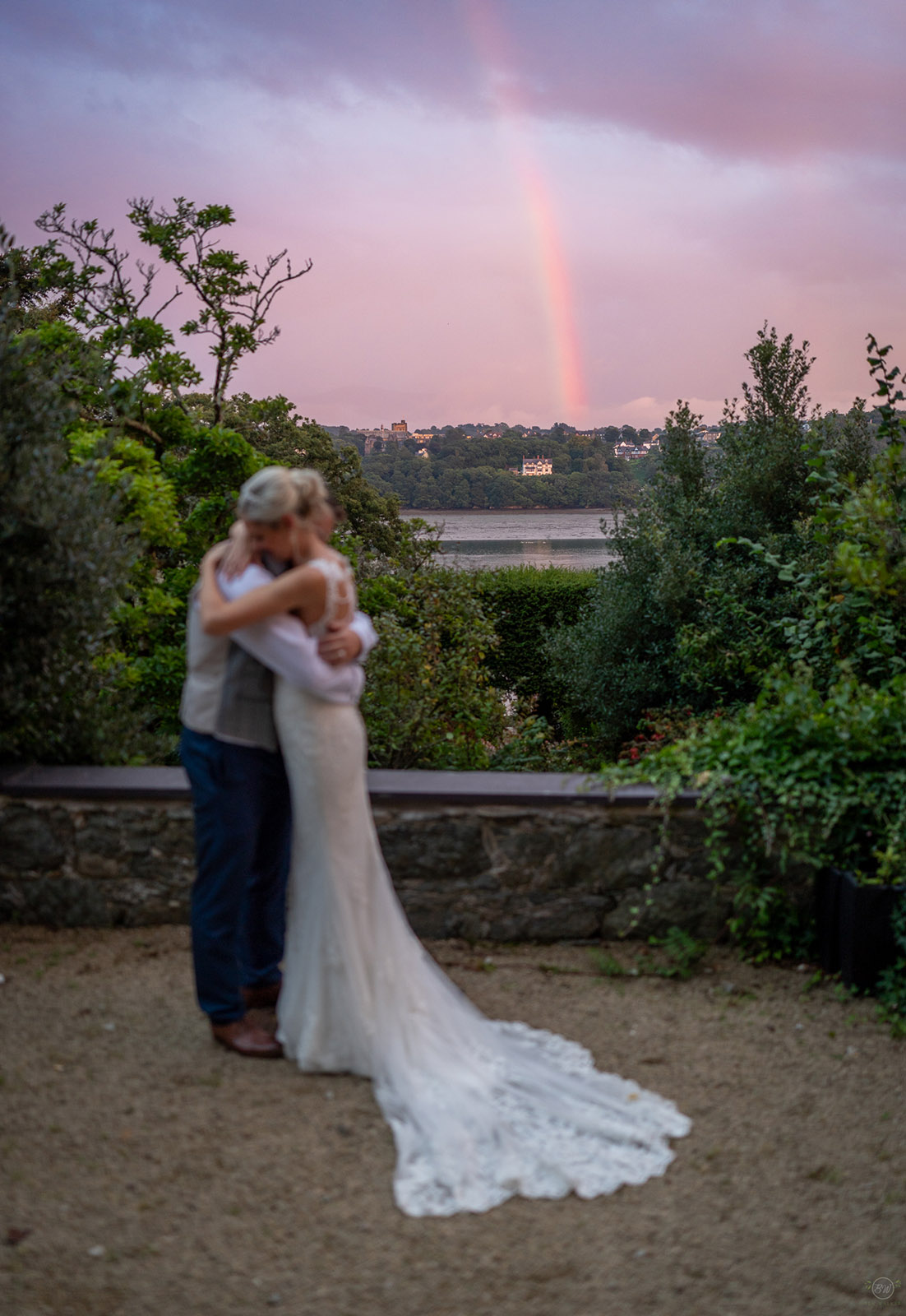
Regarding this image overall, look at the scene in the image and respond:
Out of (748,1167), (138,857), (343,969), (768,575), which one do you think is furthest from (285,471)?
(768,575)

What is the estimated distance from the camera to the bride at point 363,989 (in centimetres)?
270

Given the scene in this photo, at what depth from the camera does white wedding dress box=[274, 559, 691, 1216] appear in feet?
8.86

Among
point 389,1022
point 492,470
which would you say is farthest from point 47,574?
point 492,470

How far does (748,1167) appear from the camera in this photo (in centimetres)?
259

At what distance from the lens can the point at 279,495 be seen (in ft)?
9.16

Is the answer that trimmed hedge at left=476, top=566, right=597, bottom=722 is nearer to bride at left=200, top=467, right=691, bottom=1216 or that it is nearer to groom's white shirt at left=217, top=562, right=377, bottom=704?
bride at left=200, top=467, right=691, bottom=1216

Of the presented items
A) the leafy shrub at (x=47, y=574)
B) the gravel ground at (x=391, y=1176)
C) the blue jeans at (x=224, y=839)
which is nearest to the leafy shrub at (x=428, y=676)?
the leafy shrub at (x=47, y=574)

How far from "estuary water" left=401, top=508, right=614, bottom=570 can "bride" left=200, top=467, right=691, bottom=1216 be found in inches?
398

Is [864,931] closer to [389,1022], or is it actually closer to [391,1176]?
[389,1022]

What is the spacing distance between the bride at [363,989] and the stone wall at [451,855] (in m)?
0.70

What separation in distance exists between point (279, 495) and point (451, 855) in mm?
1636

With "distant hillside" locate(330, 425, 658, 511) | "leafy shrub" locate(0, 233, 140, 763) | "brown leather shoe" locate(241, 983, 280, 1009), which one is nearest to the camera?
"brown leather shoe" locate(241, 983, 280, 1009)

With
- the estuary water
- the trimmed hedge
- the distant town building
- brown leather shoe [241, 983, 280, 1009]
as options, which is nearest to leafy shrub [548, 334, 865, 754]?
the trimmed hedge

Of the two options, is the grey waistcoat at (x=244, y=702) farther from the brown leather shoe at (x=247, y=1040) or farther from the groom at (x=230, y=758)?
the brown leather shoe at (x=247, y=1040)
